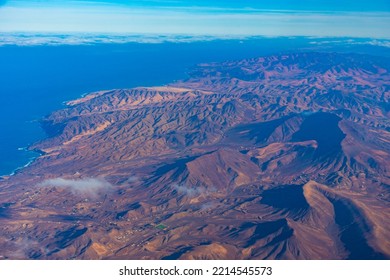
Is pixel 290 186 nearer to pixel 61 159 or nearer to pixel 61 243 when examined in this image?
pixel 61 243

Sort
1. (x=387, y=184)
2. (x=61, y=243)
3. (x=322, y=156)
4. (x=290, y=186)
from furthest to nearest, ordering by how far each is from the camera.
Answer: (x=322, y=156)
(x=387, y=184)
(x=290, y=186)
(x=61, y=243)

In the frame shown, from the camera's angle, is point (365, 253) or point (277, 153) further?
point (277, 153)

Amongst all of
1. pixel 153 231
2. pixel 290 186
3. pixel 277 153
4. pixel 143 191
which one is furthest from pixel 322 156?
pixel 153 231

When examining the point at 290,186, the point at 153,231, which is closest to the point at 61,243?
the point at 153,231
